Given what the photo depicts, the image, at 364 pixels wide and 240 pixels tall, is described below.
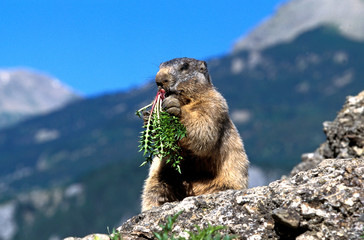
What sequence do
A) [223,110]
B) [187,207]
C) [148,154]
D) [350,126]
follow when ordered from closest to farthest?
[187,207] < [148,154] < [223,110] < [350,126]

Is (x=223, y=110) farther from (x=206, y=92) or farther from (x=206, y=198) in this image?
(x=206, y=198)

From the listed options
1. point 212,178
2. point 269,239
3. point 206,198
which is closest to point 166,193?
point 212,178

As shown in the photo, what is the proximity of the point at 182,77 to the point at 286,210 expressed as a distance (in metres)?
5.27

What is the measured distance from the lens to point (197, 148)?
32.7ft

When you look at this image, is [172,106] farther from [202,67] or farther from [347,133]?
[347,133]

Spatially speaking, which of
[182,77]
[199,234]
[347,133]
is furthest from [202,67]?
[199,234]

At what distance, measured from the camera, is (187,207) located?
751 centimetres

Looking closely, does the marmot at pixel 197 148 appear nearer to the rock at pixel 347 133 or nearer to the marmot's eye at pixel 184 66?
the marmot's eye at pixel 184 66

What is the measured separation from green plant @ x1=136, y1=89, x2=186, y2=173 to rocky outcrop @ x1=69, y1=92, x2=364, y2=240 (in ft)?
4.65

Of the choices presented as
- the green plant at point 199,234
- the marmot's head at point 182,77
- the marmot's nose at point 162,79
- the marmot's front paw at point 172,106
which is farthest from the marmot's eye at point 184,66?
the green plant at point 199,234

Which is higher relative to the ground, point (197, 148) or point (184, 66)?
point (184, 66)

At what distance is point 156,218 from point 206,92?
418 centimetres

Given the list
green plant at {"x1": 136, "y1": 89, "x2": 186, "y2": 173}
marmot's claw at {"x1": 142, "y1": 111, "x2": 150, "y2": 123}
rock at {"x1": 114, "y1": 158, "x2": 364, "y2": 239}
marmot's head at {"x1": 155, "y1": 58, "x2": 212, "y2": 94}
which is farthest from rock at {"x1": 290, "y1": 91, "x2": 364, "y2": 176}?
rock at {"x1": 114, "y1": 158, "x2": 364, "y2": 239}

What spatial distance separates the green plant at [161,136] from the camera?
911cm
